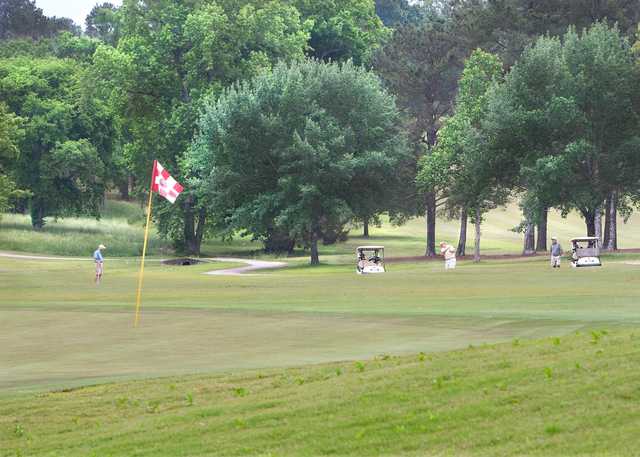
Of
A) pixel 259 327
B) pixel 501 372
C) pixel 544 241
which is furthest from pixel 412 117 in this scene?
pixel 501 372

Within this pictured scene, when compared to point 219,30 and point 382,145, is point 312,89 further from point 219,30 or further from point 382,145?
point 219,30

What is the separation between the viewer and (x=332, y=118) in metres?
83.8

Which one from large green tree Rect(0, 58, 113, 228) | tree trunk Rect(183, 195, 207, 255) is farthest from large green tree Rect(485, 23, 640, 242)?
large green tree Rect(0, 58, 113, 228)

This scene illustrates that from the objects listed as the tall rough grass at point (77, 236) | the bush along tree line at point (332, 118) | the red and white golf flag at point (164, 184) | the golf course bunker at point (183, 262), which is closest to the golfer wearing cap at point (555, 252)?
the bush along tree line at point (332, 118)

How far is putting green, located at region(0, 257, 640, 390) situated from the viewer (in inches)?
1078

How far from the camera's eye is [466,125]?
8294cm

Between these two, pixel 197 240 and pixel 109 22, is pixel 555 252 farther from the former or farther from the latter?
pixel 109 22

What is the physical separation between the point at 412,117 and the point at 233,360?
75.1 meters

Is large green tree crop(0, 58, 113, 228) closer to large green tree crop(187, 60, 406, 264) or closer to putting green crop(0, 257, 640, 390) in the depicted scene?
large green tree crop(187, 60, 406, 264)

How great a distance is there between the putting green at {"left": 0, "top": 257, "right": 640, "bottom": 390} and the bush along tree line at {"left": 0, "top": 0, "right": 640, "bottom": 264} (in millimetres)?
16645

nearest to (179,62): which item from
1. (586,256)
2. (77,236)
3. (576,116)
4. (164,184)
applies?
(77,236)

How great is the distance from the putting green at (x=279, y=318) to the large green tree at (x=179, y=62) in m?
36.8

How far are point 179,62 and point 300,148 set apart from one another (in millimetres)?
25200

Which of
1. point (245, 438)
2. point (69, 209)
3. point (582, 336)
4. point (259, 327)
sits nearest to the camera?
point (245, 438)
